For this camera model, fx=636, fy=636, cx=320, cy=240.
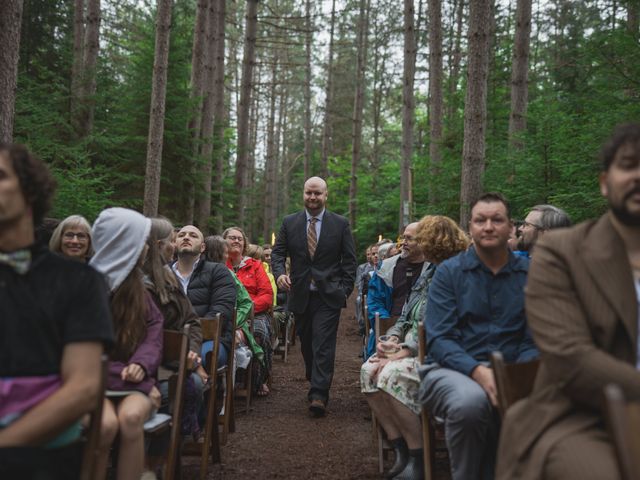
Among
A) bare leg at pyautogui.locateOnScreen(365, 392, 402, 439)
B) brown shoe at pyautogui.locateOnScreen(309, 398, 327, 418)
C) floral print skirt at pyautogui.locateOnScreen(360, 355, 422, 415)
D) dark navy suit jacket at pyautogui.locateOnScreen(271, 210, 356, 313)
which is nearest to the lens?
floral print skirt at pyautogui.locateOnScreen(360, 355, 422, 415)

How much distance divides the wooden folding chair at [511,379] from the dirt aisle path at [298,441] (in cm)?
229

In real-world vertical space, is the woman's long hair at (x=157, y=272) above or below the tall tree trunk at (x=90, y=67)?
below

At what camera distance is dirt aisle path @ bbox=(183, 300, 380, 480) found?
5.09 meters

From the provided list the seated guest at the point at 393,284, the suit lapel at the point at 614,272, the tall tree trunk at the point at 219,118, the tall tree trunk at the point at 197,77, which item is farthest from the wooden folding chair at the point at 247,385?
the tall tree trunk at the point at 219,118

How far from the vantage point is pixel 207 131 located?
16000 millimetres

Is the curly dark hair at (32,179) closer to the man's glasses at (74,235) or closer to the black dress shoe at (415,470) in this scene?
the man's glasses at (74,235)

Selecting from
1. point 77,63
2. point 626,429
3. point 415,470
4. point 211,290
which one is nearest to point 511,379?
point 626,429

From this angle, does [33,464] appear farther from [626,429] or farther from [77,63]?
[77,63]

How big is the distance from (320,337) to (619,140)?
4.91 metres

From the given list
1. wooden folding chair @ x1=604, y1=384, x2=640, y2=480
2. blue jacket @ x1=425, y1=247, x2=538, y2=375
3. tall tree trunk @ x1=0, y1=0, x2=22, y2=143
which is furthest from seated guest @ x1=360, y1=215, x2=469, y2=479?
tall tree trunk @ x1=0, y1=0, x2=22, y2=143

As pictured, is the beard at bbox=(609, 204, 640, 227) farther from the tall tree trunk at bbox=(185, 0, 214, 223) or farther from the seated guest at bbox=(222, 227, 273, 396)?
the tall tree trunk at bbox=(185, 0, 214, 223)

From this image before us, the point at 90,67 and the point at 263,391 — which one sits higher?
the point at 90,67

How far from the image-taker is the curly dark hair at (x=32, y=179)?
248 cm

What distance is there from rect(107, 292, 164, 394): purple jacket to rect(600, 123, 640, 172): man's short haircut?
102 inches
